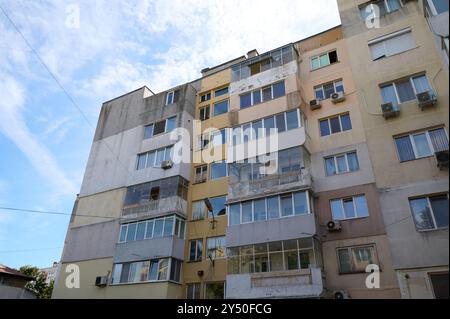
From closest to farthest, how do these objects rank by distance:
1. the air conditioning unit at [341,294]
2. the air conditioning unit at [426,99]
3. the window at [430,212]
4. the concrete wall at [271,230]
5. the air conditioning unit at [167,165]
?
the window at [430,212] → the air conditioning unit at [341,294] → the air conditioning unit at [426,99] → the concrete wall at [271,230] → the air conditioning unit at [167,165]

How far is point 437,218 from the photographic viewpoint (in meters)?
15.0

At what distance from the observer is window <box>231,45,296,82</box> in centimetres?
2320

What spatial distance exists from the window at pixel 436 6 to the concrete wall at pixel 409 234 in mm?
8100

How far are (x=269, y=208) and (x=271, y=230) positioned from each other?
1326mm

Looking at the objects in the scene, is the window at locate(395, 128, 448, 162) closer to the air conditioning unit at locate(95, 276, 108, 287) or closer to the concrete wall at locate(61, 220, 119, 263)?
the concrete wall at locate(61, 220, 119, 263)

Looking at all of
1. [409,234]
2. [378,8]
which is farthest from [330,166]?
[378,8]

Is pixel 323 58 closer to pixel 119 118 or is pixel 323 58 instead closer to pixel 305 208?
pixel 305 208

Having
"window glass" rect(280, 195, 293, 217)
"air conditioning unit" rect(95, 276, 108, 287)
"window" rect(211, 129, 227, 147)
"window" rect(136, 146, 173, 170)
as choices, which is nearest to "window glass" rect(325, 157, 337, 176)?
"window glass" rect(280, 195, 293, 217)

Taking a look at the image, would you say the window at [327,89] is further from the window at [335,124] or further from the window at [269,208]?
the window at [269,208]

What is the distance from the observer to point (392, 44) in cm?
1975

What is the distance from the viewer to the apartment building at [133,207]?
69.8ft

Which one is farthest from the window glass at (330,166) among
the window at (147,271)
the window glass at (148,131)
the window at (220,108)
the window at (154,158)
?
the window glass at (148,131)

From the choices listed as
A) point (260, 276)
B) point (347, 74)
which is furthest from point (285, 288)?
point (347, 74)

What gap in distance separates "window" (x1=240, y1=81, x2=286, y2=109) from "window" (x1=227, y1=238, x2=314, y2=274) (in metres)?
9.58
